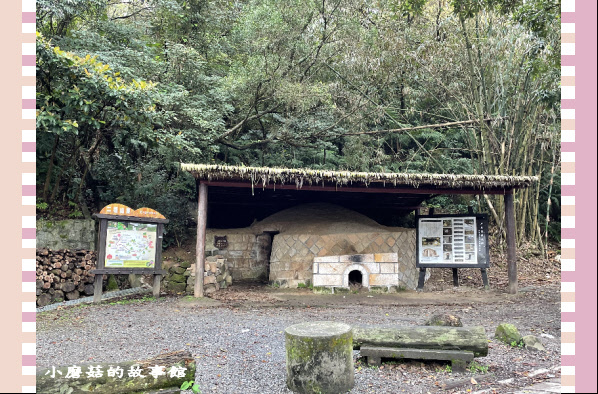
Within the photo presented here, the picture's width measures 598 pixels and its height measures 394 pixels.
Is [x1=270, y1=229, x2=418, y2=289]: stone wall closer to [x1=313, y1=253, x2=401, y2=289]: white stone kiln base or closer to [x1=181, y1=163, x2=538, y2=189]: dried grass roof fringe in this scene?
[x1=313, y1=253, x2=401, y2=289]: white stone kiln base

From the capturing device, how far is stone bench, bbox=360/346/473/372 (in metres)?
3.98

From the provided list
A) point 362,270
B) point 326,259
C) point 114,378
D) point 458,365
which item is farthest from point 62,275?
point 458,365

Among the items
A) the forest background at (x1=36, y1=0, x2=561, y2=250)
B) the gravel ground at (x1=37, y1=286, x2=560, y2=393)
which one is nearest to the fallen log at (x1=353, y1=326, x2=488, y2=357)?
the gravel ground at (x1=37, y1=286, x2=560, y2=393)

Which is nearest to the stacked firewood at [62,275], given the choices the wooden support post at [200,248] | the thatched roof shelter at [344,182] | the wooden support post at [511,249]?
the wooden support post at [200,248]

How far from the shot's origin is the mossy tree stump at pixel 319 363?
3.42 metres

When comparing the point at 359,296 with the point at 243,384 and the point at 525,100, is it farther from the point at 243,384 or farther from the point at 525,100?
the point at 525,100

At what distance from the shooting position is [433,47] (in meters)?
11.3

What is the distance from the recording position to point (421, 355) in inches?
159

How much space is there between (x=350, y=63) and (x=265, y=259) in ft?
20.9

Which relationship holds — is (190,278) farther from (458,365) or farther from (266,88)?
(458,365)

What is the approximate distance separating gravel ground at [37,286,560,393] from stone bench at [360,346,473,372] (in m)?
0.10

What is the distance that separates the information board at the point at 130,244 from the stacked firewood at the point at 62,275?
115 cm

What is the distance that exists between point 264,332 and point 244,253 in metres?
6.57

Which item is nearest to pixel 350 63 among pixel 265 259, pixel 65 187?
pixel 265 259
